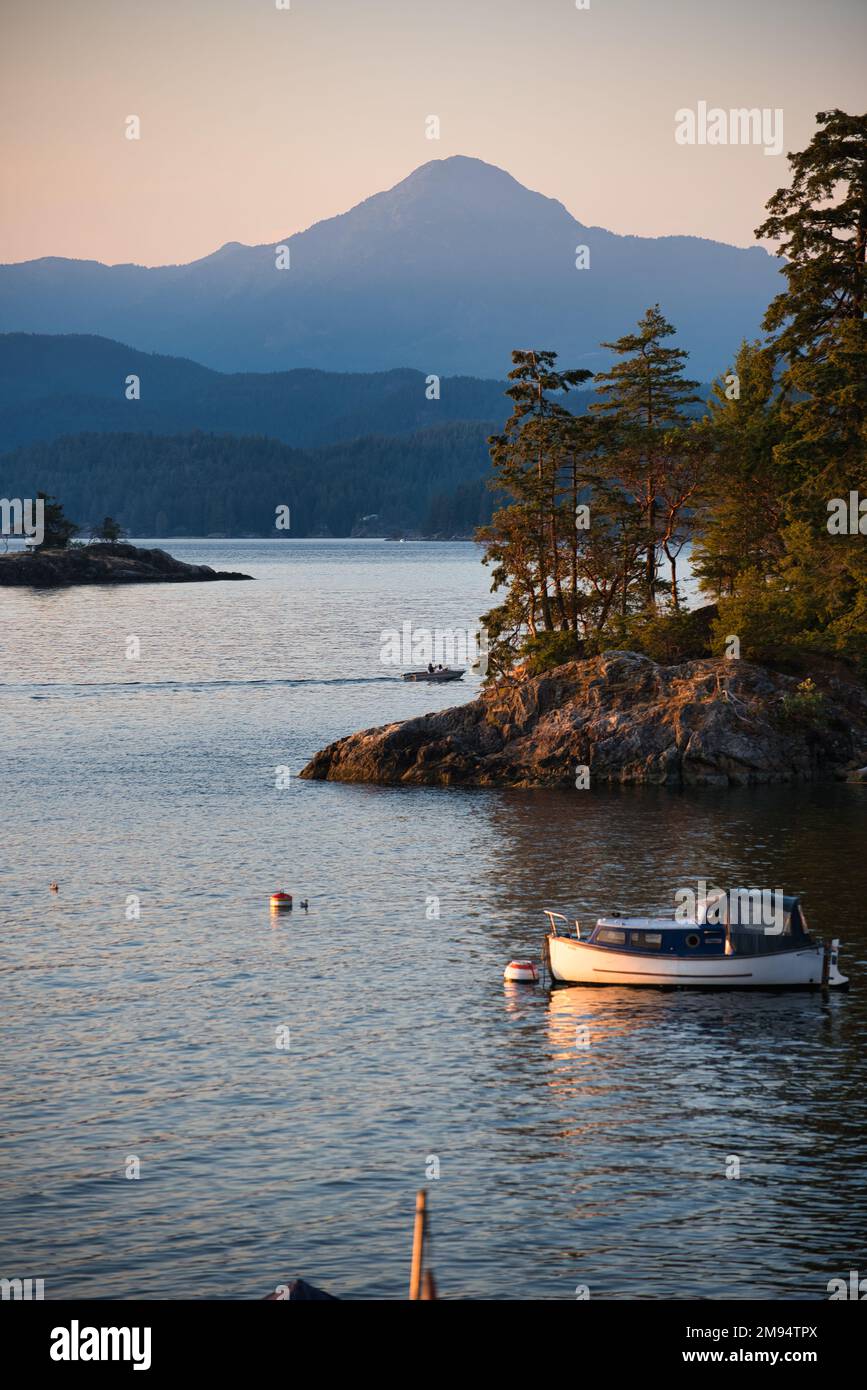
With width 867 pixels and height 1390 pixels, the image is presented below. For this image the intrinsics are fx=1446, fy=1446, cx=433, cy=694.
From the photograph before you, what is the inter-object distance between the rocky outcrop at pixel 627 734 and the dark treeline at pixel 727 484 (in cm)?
518

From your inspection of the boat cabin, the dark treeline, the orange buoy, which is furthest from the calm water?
the dark treeline

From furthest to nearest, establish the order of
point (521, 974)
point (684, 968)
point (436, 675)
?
point (436, 675) → point (521, 974) → point (684, 968)

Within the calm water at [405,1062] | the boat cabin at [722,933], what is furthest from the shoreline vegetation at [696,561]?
the boat cabin at [722,933]

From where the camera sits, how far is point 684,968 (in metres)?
44.2

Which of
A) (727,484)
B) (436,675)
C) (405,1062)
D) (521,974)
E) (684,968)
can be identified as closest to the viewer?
(405,1062)

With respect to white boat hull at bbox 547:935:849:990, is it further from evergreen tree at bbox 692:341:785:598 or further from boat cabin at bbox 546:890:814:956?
evergreen tree at bbox 692:341:785:598

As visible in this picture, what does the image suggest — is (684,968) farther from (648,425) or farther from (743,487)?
(648,425)

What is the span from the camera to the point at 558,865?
60.4m

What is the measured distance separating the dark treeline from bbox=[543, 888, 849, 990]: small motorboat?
1719 inches

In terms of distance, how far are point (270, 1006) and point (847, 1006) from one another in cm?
1680

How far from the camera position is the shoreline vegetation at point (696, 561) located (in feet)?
267

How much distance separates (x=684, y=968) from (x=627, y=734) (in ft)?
124

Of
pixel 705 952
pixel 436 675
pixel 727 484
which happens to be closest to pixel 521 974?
pixel 705 952
